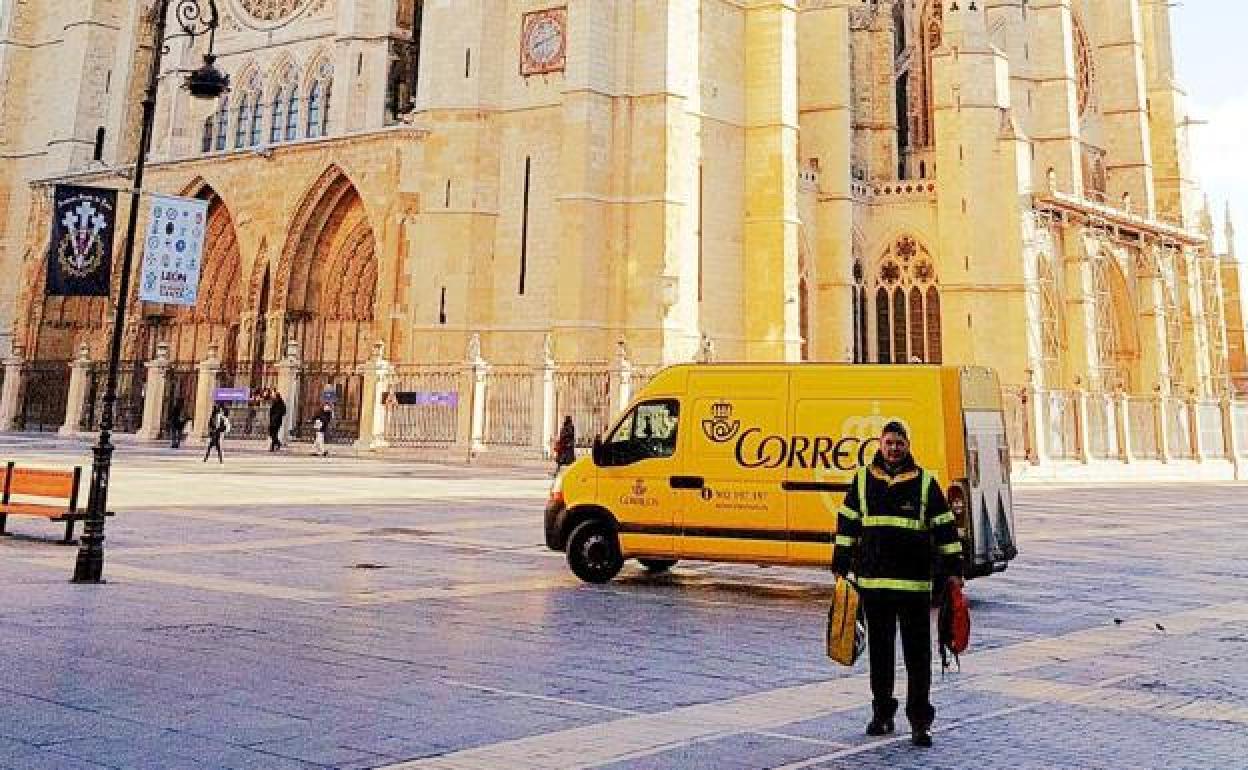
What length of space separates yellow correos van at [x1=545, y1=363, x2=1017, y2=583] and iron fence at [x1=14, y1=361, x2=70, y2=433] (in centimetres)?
2859

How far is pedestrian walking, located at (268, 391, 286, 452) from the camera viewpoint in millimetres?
24578

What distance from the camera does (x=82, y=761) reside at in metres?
3.44

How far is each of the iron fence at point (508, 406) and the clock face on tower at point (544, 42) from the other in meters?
7.75

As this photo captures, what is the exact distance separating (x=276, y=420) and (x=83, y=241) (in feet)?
54.8

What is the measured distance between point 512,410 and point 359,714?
18771mm

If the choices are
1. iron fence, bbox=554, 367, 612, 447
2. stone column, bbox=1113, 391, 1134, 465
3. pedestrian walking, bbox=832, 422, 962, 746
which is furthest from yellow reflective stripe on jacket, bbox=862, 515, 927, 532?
stone column, bbox=1113, 391, 1134, 465

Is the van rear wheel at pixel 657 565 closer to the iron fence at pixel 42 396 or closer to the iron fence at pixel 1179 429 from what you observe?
the iron fence at pixel 1179 429

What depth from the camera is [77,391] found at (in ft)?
98.6

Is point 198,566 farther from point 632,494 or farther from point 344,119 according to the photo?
point 344,119

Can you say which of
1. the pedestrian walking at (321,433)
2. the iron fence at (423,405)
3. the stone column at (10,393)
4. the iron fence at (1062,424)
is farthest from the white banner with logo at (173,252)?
the stone column at (10,393)

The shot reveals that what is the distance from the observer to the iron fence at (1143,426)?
97.0 ft

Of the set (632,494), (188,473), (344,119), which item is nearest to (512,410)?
(188,473)

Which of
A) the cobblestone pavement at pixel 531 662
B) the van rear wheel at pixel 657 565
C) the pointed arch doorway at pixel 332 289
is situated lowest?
the cobblestone pavement at pixel 531 662

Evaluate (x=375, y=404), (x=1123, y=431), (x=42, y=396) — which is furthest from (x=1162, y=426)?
(x=42, y=396)
